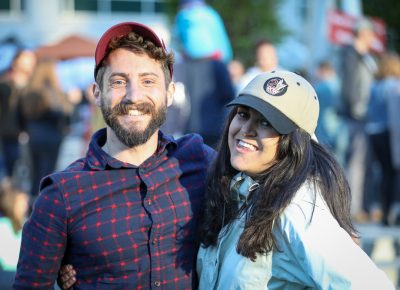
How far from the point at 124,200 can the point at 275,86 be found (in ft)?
2.24

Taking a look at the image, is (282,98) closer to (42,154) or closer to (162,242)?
(162,242)

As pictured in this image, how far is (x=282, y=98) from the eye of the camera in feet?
8.41

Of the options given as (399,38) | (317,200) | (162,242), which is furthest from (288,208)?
(399,38)

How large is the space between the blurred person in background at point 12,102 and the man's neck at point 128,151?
6065mm

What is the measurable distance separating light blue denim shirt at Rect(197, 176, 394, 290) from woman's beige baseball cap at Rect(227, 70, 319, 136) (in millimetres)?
224

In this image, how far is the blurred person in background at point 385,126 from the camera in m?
7.72

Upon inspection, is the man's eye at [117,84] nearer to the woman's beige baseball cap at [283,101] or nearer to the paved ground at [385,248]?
the woman's beige baseball cap at [283,101]

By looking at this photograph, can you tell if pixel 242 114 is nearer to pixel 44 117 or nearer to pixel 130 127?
pixel 130 127

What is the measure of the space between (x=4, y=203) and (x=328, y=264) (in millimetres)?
4755

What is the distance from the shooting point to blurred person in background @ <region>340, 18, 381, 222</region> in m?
8.06

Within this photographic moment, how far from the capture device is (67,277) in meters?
2.71

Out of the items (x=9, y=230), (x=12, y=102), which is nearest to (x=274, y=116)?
(x=9, y=230)

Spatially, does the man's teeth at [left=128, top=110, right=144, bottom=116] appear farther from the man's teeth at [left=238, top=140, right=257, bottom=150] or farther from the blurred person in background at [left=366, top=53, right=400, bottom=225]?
the blurred person in background at [left=366, top=53, right=400, bottom=225]

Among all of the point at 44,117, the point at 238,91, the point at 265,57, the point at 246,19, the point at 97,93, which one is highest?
the point at 97,93
